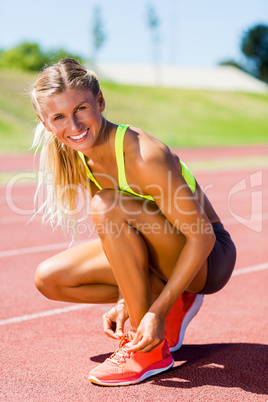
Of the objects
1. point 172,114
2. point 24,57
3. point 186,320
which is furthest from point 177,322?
point 24,57

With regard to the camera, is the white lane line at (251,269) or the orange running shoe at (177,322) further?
the white lane line at (251,269)

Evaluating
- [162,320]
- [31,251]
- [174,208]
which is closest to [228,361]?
[162,320]

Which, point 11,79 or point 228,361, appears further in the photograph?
point 11,79

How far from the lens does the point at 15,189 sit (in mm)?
10539

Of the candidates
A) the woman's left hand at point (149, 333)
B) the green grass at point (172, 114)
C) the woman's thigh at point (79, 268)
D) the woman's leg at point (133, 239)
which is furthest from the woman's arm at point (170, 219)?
the green grass at point (172, 114)

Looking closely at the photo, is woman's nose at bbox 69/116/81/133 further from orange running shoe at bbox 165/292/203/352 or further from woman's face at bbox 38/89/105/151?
orange running shoe at bbox 165/292/203/352

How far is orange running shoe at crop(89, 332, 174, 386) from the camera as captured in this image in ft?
8.05

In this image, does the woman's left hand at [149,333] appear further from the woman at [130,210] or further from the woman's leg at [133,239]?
the woman's leg at [133,239]

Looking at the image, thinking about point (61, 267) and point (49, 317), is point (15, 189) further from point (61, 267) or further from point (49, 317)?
point (61, 267)

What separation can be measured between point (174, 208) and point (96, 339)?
109cm

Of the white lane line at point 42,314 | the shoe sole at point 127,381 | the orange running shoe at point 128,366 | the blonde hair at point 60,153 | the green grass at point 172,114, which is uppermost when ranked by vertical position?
the green grass at point 172,114

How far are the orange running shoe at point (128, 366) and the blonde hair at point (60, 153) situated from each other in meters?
0.71

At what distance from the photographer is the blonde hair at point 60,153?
7.97 ft

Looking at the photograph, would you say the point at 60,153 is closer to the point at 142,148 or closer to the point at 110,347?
the point at 142,148
